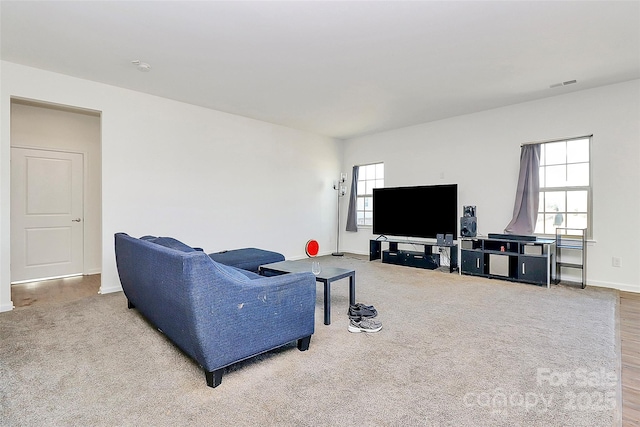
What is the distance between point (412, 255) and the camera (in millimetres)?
5527

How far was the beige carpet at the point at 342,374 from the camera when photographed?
1619 mm

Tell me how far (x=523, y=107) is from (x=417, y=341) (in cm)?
411

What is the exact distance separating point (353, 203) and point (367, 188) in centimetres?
45

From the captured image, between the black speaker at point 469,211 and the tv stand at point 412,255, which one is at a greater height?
the black speaker at point 469,211

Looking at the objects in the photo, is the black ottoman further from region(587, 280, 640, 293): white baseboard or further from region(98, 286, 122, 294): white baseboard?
region(587, 280, 640, 293): white baseboard

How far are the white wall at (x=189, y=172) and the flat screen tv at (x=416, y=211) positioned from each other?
4.61ft

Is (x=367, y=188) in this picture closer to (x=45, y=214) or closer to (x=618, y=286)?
(x=618, y=286)

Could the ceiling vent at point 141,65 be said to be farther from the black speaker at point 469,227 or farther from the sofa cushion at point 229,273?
the black speaker at point 469,227

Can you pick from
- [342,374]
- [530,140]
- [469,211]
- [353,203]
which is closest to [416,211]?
[469,211]

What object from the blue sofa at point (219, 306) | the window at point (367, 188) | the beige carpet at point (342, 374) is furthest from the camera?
the window at point (367, 188)

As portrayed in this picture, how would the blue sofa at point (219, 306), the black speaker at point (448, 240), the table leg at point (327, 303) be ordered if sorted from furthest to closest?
the black speaker at point (448, 240), the table leg at point (327, 303), the blue sofa at point (219, 306)

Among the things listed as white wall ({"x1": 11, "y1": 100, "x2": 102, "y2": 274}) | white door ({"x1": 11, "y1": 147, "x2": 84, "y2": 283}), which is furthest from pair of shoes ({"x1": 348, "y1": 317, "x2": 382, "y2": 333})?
white door ({"x1": 11, "y1": 147, "x2": 84, "y2": 283})

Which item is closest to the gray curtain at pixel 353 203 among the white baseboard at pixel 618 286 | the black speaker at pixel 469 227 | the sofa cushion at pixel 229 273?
the black speaker at pixel 469 227

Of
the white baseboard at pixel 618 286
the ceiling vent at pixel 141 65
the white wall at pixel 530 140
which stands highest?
the ceiling vent at pixel 141 65
